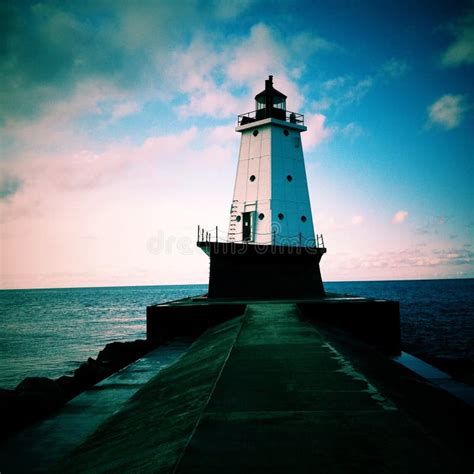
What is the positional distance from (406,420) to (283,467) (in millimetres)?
1488

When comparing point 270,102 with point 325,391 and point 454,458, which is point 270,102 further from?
point 454,458

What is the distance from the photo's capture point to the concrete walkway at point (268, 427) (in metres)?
3.13

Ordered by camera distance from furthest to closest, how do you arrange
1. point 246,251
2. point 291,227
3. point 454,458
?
point 291,227, point 246,251, point 454,458

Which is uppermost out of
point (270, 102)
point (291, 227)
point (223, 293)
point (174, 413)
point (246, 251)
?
point (270, 102)

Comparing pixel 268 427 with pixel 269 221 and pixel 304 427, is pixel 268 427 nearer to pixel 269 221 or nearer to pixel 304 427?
pixel 304 427

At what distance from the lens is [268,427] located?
3.78 metres

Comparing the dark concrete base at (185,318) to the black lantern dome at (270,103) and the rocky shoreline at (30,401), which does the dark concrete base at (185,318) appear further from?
the black lantern dome at (270,103)

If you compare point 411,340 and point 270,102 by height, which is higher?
point 270,102

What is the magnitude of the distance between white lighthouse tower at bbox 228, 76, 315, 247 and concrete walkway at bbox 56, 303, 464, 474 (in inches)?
532

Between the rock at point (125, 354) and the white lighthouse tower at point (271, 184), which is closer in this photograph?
the rock at point (125, 354)

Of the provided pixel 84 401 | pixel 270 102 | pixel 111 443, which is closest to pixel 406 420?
pixel 111 443

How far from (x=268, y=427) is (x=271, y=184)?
17144 millimetres

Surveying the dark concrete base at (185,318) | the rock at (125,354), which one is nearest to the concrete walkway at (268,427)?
the dark concrete base at (185,318)

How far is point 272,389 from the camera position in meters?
4.94
